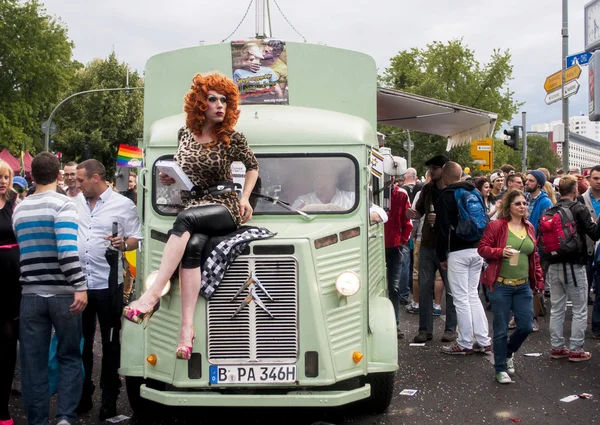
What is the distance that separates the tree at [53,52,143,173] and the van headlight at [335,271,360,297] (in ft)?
145

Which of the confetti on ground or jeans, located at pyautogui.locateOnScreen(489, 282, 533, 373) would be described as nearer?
the confetti on ground

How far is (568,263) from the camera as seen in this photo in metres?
8.02

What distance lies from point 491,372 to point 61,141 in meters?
43.6

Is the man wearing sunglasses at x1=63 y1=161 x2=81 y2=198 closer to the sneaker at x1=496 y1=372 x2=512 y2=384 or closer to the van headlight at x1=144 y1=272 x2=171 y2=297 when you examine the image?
the van headlight at x1=144 y1=272 x2=171 y2=297

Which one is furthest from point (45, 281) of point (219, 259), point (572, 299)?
point (572, 299)

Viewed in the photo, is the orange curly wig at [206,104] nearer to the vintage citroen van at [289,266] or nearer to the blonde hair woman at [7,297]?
the vintage citroen van at [289,266]

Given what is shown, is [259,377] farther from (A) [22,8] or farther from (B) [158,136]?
(A) [22,8]

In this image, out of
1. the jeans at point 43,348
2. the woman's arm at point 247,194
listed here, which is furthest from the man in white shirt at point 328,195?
the jeans at point 43,348

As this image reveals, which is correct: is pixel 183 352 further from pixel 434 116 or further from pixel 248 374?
pixel 434 116

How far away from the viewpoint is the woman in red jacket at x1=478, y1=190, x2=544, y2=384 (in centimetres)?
714

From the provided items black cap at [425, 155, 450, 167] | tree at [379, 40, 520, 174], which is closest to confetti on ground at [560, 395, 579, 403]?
black cap at [425, 155, 450, 167]

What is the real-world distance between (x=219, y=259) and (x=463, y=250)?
153 inches

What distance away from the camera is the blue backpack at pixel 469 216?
8094mm

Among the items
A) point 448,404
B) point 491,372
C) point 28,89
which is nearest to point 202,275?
point 448,404
